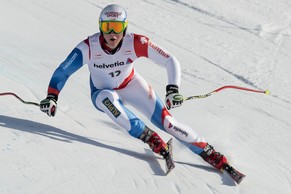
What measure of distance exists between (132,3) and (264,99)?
4.14m

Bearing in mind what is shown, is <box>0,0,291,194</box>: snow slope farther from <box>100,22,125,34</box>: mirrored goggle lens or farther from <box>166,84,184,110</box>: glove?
<box>100,22,125,34</box>: mirrored goggle lens


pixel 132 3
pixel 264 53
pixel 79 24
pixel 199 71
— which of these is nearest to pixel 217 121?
pixel 199 71

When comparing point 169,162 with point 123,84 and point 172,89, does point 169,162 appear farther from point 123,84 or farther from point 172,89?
point 123,84

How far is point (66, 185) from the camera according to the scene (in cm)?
442

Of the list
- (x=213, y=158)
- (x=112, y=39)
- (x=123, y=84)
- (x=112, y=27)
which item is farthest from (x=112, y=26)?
(x=213, y=158)

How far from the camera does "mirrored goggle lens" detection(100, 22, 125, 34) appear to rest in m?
5.30

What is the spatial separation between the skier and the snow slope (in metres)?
0.24

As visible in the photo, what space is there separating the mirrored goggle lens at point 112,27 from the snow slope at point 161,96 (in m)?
1.10

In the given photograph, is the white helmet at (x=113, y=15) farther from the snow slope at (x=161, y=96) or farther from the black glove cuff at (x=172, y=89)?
the snow slope at (x=161, y=96)

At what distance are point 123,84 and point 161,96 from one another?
1784 millimetres

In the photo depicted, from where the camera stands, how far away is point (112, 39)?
537cm

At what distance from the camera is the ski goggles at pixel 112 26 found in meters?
5.29

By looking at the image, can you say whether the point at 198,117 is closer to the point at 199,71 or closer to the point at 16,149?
the point at 199,71

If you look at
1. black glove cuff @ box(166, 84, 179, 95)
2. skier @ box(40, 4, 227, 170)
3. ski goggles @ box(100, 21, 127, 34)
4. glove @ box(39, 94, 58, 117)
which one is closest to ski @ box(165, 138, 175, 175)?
skier @ box(40, 4, 227, 170)
